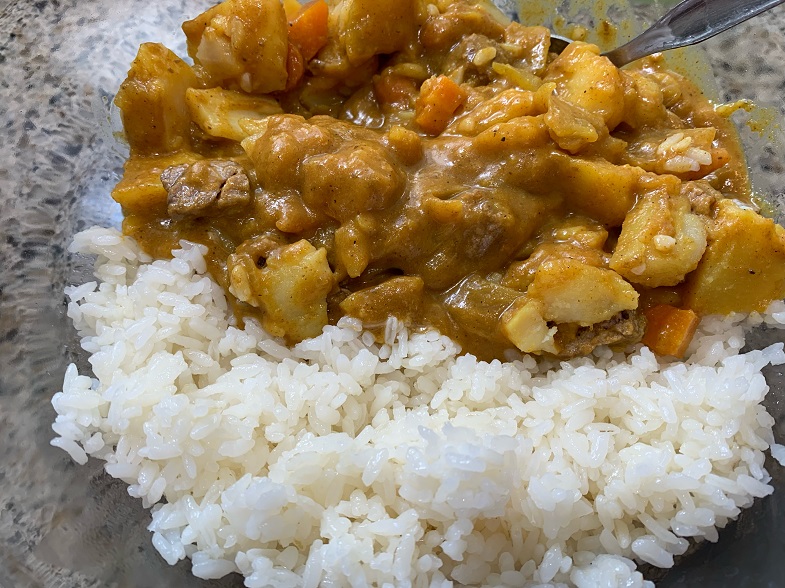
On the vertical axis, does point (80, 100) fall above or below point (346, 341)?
above

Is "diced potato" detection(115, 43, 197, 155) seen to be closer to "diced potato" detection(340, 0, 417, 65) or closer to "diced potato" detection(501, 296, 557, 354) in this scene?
"diced potato" detection(340, 0, 417, 65)

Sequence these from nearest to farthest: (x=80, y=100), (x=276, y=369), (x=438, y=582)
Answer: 1. (x=438, y=582)
2. (x=276, y=369)
3. (x=80, y=100)

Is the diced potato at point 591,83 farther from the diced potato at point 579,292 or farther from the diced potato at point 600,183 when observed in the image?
the diced potato at point 579,292

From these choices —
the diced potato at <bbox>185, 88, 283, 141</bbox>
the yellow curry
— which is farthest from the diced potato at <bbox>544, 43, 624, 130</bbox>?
the diced potato at <bbox>185, 88, 283, 141</bbox>

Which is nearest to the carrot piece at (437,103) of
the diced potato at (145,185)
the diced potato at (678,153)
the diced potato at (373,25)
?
the diced potato at (373,25)

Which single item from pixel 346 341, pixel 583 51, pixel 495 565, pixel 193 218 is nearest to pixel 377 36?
pixel 583 51

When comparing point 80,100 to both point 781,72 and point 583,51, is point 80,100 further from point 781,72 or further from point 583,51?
point 781,72
